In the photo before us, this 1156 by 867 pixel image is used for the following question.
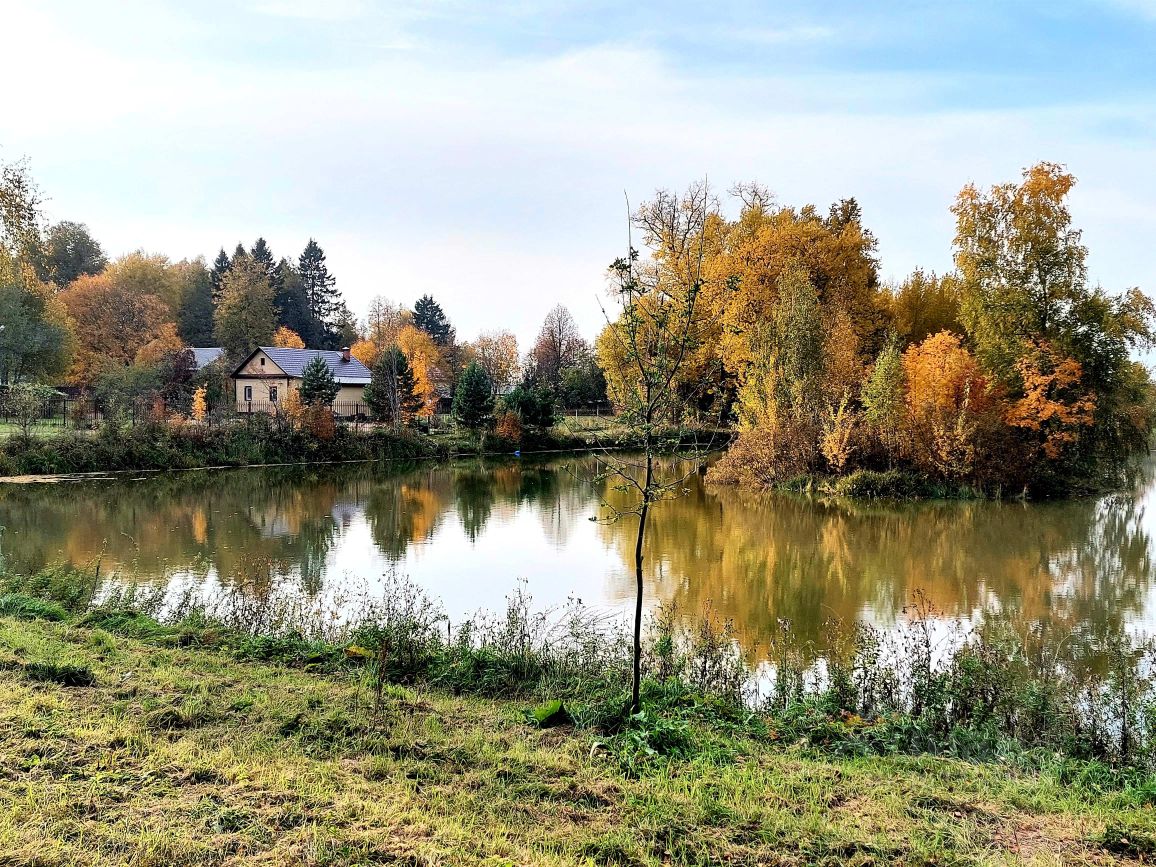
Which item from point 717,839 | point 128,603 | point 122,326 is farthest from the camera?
point 122,326

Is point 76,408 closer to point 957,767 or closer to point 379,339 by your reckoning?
point 379,339

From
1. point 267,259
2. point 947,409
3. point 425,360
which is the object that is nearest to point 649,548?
point 947,409

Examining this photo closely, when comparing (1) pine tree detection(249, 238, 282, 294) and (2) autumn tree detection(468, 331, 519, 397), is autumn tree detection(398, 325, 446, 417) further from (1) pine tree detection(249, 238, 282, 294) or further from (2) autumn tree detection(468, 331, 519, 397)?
(1) pine tree detection(249, 238, 282, 294)

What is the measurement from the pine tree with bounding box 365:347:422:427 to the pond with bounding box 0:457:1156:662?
1456 centimetres

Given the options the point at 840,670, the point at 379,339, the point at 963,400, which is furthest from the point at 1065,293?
the point at 379,339

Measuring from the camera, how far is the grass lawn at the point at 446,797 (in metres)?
3.55

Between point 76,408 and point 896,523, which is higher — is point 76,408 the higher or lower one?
the higher one

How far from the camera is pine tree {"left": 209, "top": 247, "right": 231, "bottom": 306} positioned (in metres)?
60.6

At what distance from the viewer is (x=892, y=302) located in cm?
2998

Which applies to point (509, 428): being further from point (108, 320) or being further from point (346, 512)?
point (108, 320)

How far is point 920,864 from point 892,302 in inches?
1163

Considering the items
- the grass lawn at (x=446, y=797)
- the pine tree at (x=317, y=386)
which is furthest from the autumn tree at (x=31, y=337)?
the grass lawn at (x=446, y=797)

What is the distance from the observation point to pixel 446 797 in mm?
4090

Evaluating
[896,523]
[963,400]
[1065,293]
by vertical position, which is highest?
[1065,293]
